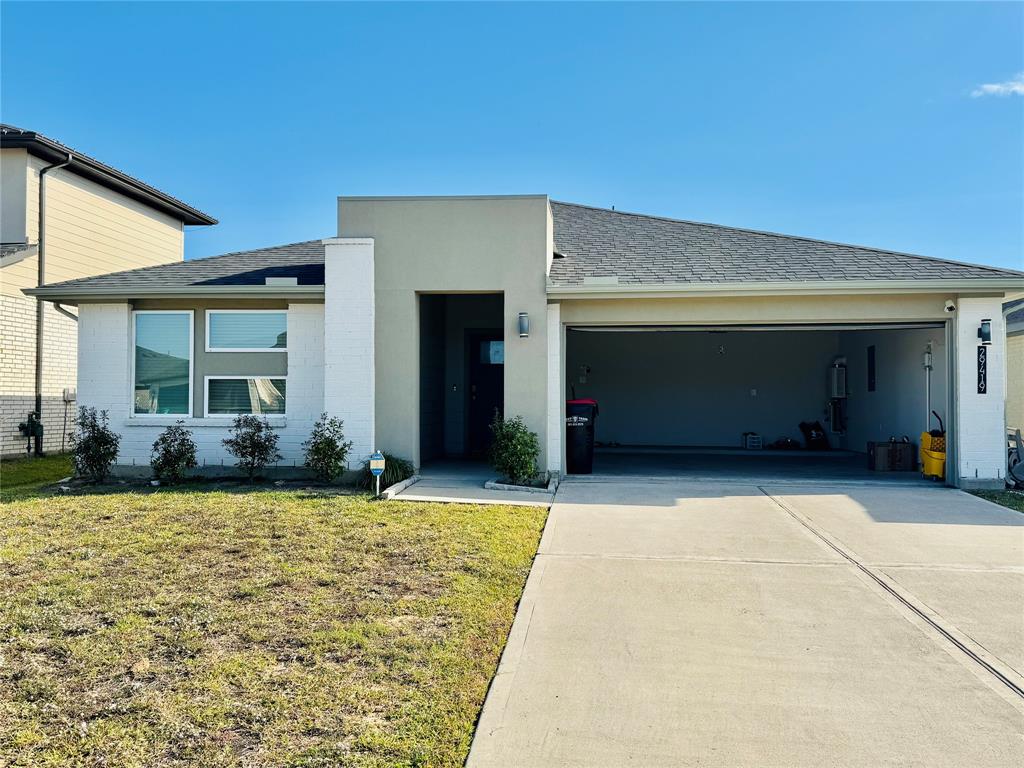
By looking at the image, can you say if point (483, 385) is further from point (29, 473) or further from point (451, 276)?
point (29, 473)

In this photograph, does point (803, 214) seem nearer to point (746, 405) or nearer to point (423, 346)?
point (746, 405)

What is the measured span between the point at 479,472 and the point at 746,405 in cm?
854

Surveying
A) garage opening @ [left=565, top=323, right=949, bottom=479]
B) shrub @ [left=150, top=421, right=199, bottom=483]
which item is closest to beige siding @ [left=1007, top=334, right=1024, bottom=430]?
garage opening @ [left=565, top=323, right=949, bottom=479]

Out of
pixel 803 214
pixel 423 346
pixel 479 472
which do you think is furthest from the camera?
pixel 803 214

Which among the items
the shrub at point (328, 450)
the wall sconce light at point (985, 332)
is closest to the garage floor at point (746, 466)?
the wall sconce light at point (985, 332)

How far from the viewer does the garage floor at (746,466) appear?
11.3 meters

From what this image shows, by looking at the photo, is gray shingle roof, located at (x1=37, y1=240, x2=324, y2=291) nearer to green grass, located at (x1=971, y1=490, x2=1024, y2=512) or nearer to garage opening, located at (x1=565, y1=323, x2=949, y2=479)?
garage opening, located at (x1=565, y1=323, x2=949, y2=479)

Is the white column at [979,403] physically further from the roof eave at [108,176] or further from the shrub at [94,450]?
the roof eave at [108,176]

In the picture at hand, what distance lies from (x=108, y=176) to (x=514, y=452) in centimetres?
1248

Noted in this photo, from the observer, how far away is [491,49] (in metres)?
13.0

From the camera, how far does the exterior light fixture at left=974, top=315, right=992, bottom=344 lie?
10.0m

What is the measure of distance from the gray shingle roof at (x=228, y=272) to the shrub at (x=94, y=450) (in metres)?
2.09

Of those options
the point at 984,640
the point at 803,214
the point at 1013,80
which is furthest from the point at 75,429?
the point at 803,214

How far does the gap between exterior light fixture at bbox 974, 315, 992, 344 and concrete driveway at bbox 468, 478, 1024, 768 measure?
3.31 metres
